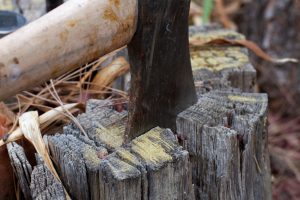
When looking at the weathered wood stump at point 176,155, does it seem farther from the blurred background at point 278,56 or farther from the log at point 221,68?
the blurred background at point 278,56

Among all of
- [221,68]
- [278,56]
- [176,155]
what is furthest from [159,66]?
[278,56]

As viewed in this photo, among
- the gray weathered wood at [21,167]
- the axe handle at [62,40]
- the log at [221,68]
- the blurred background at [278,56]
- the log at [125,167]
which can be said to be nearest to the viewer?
the axe handle at [62,40]

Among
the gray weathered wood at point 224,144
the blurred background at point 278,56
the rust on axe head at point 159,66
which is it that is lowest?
the blurred background at point 278,56

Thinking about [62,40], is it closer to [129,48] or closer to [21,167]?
[129,48]

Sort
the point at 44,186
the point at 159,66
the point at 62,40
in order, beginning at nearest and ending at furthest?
1. the point at 62,40
2. the point at 44,186
3. the point at 159,66

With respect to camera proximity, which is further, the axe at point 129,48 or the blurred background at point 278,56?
the blurred background at point 278,56

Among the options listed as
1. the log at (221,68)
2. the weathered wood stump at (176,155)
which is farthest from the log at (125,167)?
the log at (221,68)
